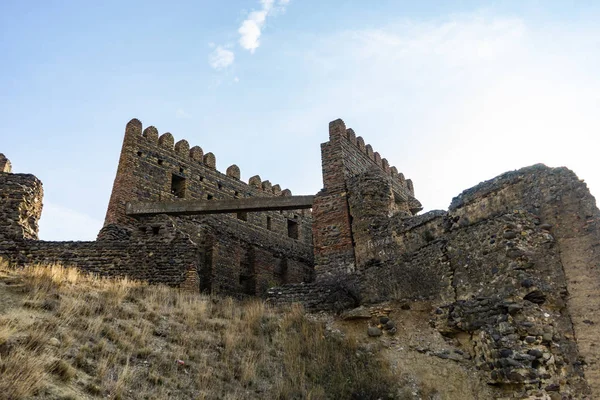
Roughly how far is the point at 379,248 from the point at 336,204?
2.52 m

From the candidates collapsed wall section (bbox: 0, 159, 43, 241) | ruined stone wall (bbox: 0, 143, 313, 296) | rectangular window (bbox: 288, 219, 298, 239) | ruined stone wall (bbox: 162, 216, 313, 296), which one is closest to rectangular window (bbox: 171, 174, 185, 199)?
ruined stone wall (bbox: 0, 143, 313, 296)

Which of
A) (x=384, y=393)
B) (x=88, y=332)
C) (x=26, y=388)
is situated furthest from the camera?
(x=384, y=393)

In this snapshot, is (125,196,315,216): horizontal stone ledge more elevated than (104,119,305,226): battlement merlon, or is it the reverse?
(104,119,305,226): battlement merlon

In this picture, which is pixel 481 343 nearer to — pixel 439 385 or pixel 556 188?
pixel 439 385

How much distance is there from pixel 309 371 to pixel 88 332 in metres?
4.30

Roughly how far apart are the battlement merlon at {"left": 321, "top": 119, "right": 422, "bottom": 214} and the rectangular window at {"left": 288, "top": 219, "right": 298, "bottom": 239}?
20.5 feet

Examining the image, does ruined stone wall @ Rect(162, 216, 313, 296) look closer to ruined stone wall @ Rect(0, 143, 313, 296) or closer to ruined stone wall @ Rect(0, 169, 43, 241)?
ruined stone wall @ Rect(0, 143, 313, 296)

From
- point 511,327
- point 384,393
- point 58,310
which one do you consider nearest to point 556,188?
point 511,327

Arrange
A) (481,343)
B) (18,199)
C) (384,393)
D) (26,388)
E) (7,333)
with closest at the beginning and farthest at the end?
(26,388)
(7,333)
(384,393)
(481,343)
(18,199)

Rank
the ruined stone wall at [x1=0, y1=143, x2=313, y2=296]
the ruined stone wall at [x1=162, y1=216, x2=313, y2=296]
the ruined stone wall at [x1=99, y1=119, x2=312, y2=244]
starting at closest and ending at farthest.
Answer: the ruined stone wall at [x1=0, y1=143, x2=313, y2=296] < the ruined stone wall at [x1=99, y1=119, x2=312, y2=244] < the ruined stone wall at [x1=162, y1=216, x2=313, y2=296]

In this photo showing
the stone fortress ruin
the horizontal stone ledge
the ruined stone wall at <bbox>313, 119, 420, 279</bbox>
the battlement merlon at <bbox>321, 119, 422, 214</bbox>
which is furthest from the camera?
the battlement merlon at <bbox>321, 119, 422, 214</bbox>

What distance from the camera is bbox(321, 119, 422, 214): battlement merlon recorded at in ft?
54.3

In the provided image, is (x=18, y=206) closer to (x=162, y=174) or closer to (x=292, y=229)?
(x=162, y=174)

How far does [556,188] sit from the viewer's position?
32.2 feet
